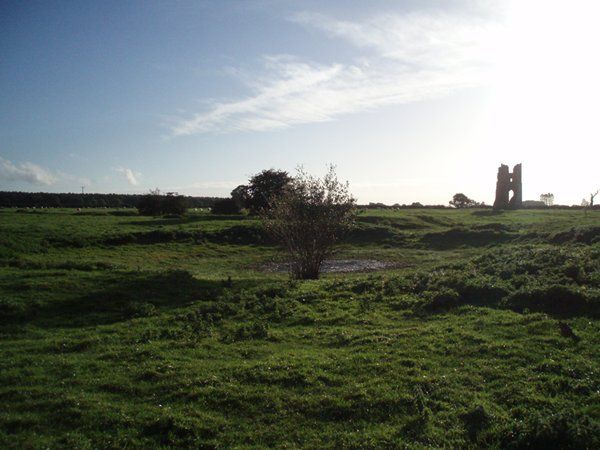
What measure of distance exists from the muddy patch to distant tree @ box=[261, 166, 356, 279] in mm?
6368

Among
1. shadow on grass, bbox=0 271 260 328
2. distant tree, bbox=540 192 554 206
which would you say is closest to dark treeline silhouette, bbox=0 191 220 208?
distant tree, bbox=540 192 554 206

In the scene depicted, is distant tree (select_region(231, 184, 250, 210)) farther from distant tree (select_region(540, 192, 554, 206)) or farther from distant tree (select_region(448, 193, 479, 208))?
distant tree (select_region(540, 192, 554, 206))

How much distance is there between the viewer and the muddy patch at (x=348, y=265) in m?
32.4

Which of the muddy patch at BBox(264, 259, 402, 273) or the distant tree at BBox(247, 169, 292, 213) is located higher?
the distant tree at BBox(247, 169, 292, 213)

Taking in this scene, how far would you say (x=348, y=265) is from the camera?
34.8 m

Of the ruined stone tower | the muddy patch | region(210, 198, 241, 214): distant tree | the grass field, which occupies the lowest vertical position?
the muddy patch

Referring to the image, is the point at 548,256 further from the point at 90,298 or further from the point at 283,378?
the point at 90,298

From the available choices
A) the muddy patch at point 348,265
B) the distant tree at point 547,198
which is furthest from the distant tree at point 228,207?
the distant tree at point 547,198

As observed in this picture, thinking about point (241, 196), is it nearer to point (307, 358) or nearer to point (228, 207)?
point (228, 207)

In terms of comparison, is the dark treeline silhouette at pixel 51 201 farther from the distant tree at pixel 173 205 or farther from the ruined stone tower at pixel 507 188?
the ruined stone tower at pixel 507 188

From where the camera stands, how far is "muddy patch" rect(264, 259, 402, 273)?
32.4m

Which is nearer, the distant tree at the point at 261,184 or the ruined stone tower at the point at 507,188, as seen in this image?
the distant tree at the point at 261,184

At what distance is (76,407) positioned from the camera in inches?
Answer: 336

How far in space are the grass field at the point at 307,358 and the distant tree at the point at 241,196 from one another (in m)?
50.7
